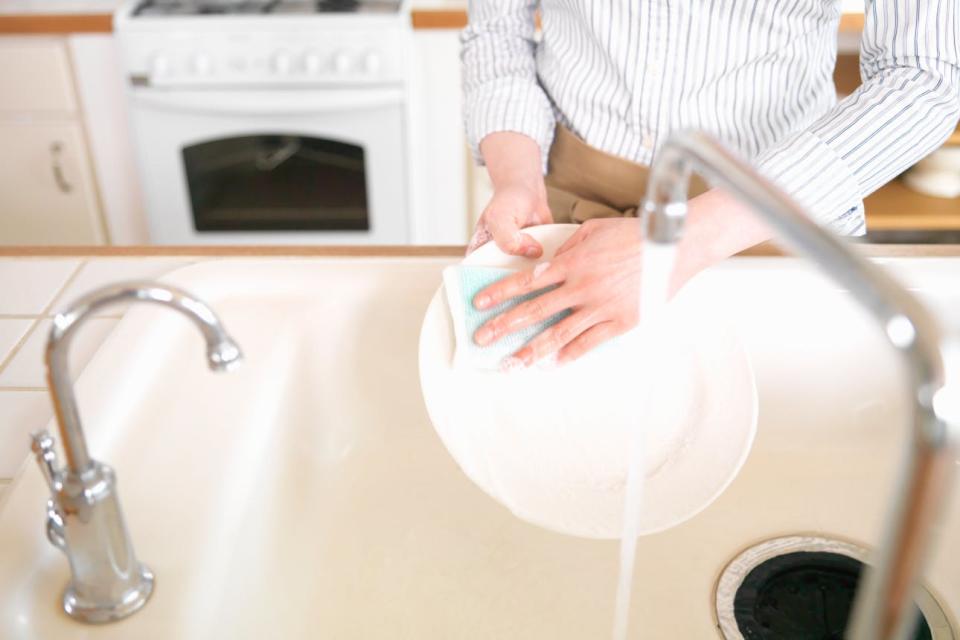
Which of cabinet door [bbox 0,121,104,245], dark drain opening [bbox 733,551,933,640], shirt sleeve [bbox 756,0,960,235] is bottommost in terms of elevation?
cabinet door [bbox 0,121,104,245]

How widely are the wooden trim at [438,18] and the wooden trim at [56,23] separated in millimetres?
601

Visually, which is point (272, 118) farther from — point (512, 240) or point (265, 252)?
point (512, 240)

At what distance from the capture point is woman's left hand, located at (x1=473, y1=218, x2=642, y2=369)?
78 cm

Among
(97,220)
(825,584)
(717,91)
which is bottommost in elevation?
(97,220)

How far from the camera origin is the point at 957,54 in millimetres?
793

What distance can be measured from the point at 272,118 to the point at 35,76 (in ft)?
1.62

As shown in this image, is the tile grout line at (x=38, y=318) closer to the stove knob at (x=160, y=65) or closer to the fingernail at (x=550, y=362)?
the fingernail at (x=550, y=362)

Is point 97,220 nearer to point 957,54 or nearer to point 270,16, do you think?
point 270,16

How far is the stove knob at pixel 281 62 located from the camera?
6.02 ft

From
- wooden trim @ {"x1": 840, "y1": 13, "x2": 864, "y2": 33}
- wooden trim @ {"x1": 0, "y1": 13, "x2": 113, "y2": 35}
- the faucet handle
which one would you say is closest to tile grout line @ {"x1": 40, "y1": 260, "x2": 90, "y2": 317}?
the faucet handle

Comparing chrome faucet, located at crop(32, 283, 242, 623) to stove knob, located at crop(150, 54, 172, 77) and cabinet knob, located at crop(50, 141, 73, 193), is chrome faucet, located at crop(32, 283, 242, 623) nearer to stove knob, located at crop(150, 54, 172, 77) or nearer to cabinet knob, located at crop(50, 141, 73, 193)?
stove knob, located at crop(150, 54, 172, 77)

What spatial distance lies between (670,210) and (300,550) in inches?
21.3

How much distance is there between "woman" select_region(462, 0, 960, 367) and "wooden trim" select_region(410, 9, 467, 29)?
76cm

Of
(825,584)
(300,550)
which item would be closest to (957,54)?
(825,584)
